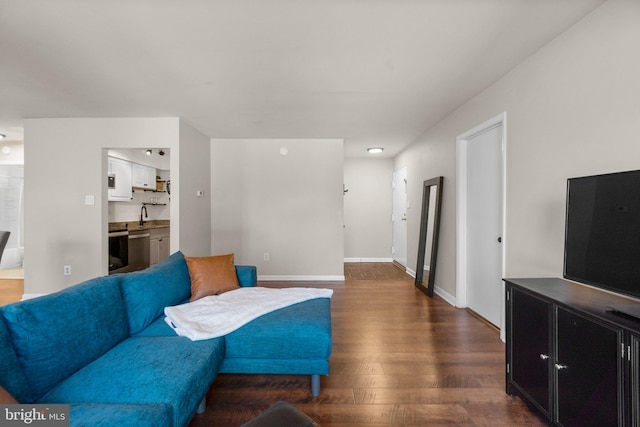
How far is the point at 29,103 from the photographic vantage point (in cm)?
347

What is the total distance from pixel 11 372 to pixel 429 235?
4.73m

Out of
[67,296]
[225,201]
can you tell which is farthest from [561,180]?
[225,201]

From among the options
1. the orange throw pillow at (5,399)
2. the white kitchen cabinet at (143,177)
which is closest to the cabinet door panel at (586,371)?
the orange throw pillow at (5,399)

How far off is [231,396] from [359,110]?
3294 millimetres

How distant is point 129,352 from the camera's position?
5.25 feet

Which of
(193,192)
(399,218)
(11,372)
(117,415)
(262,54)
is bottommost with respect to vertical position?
(117,415)

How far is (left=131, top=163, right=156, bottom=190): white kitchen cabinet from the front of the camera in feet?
17.6

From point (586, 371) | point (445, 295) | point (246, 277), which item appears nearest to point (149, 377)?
point (246, 277)

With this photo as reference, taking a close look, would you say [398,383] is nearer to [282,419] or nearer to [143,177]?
[282,419]

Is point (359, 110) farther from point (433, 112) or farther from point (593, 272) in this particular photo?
point (593, 272)

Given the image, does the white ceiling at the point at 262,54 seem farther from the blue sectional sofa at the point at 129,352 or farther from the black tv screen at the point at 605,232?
the blue sectional sofa at the point at 129,352

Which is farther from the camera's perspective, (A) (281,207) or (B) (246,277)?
(A) (281,207)

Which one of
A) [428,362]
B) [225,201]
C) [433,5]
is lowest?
[428,362]

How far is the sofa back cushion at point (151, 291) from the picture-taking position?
193 cm
